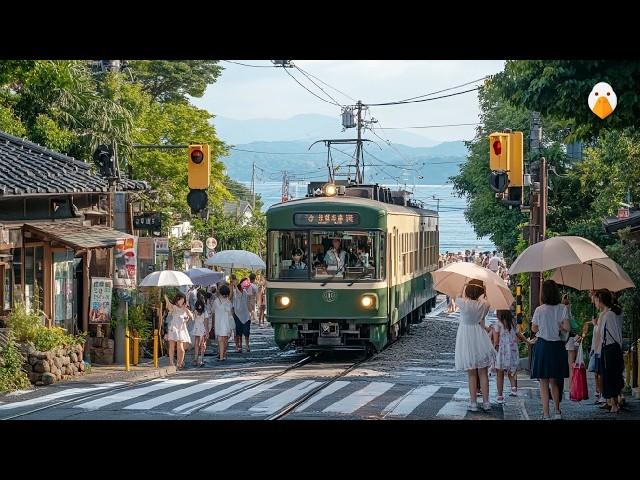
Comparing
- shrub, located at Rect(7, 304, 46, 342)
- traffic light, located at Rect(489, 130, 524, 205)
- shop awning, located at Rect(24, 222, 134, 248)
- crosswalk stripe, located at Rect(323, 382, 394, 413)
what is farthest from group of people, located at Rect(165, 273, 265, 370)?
traffic light, located at Rect(489, 130, 524, 205)

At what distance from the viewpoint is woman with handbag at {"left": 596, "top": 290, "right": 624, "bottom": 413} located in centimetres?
1288

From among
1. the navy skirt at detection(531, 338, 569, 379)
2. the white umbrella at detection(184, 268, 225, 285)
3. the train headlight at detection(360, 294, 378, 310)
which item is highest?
the white umbrella at detection(184, 268, 225, 285)

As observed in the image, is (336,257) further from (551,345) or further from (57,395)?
(551,345)

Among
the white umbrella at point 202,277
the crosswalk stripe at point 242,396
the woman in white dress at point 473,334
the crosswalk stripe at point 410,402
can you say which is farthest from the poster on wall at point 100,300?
the woman in white dress at point 473,334

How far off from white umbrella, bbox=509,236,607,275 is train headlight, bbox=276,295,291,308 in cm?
768

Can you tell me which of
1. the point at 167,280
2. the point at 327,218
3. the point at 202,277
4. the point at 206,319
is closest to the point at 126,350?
the point at 167,280

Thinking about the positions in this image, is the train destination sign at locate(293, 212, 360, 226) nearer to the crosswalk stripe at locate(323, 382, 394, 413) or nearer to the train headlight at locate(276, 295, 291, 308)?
the train headlight at locate(276, 295, 291, 308)

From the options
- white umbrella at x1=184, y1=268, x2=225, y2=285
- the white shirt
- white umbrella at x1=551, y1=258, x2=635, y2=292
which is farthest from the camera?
white umbrella at x1=184, y1=268, x2=225, y2=285

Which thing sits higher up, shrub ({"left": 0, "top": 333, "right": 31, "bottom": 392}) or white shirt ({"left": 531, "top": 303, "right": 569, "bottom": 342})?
white shirt ({"left": 531, "top": 303, "right": 569, "bottom": 342})

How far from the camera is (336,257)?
20.8m

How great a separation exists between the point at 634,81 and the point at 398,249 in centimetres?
1114

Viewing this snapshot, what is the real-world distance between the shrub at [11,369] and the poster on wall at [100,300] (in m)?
2.52
